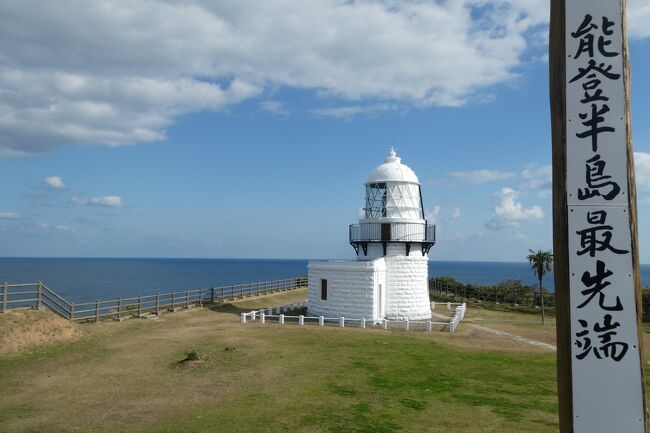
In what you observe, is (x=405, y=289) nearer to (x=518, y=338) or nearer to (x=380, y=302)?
(x=380, y=302)

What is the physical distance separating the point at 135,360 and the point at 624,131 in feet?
54.3

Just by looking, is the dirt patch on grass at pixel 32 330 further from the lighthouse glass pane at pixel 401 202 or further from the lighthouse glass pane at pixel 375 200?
the lighthouse glass pane at pixel 401 202

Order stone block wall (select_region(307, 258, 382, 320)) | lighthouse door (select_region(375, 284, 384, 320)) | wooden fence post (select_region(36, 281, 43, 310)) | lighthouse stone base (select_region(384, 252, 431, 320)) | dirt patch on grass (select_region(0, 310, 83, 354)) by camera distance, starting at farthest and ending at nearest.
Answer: lighthouse stone base (select_region(384, 252, 431, 320)) → lighthouse door (select_region(375, 284, 384, 320)) → stone block wall (select_region(307, 258, 382, 320)) → wooden fence post (select_region(36, 281, 43, 310)) → dirt patch on grass (select_region(0, 310, 83, 354))

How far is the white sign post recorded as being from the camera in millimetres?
3889

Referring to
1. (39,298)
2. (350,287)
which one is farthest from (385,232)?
(39,298)

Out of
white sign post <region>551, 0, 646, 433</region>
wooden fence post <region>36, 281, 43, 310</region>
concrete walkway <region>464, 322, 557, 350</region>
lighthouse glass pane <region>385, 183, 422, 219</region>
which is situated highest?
lighthouse glass pane <region>385, 183, 422, 219</region>

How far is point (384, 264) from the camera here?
90.9 ft

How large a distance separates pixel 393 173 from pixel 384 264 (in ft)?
18.9

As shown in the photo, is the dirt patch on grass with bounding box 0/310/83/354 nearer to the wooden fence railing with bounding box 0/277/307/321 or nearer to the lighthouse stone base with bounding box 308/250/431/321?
the wooden fence railing with bounding box 0/277/307/321

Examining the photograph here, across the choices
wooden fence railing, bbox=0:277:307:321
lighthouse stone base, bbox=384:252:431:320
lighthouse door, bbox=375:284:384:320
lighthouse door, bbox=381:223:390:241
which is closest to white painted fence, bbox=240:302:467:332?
lighthouse door, bbox=375:284:384:320

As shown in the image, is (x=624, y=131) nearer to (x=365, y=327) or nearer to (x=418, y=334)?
(x=418, y=334)

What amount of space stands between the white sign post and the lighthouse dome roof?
24858 millimetres

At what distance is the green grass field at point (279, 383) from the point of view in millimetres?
10445

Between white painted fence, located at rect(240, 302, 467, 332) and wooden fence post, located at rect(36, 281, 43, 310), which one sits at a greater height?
wooden fence post, located at rect(36, 281, 43, 310)
